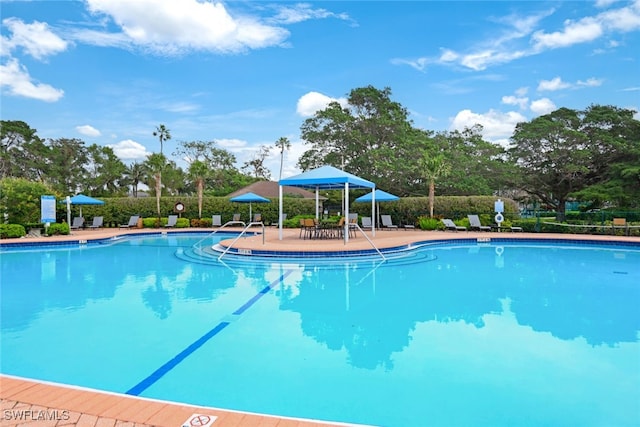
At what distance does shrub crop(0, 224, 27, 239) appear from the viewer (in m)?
15.6

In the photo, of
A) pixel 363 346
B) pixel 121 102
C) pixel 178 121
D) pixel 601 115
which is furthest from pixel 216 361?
pixel 178 121

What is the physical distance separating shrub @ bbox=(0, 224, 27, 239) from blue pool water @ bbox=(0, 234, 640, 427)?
8.47m

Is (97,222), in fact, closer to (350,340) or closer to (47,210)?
(47,210)

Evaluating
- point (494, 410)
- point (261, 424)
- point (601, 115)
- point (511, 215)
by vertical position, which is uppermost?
point (601, 115)

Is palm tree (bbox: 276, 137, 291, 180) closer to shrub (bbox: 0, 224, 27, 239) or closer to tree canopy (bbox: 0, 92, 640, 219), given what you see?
tree canopy (bbox: 0, 92, 640, 219)

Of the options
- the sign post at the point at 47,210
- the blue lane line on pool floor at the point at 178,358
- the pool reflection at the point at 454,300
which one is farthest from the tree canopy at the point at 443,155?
the blue lane line on pool floor at the point at 178,358

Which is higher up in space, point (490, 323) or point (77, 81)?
point (77, 81)

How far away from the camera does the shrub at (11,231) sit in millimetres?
15560

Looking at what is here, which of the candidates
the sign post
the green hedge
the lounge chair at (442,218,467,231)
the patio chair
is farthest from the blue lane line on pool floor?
the green hedge

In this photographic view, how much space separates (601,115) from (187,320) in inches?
1131

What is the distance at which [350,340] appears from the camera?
15.7 ft

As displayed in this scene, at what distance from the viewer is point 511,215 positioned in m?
19.5

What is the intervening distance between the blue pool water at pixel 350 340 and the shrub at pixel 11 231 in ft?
27.8

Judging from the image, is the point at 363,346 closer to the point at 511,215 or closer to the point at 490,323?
the point at 490,323
